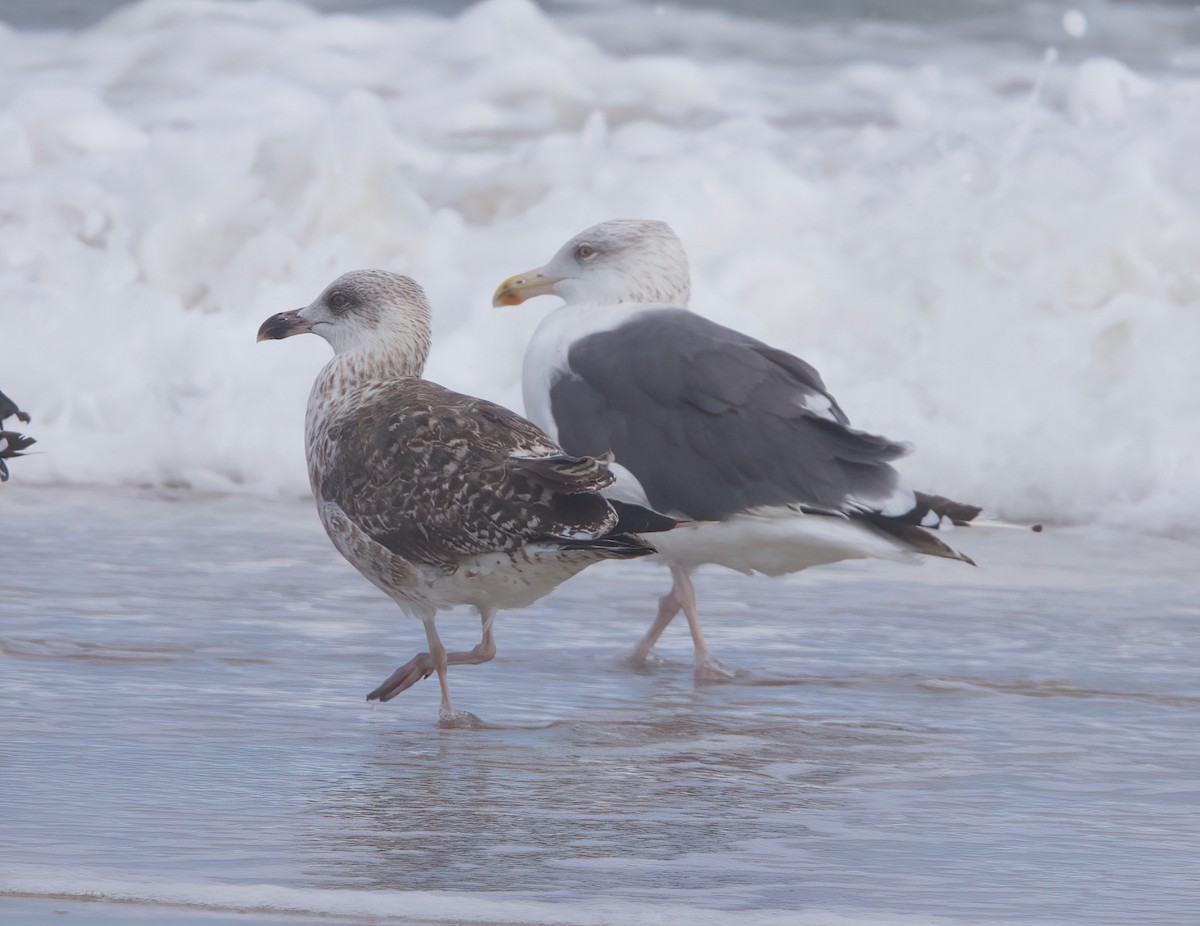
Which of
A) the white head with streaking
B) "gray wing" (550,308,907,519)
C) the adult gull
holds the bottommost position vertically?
the adult gull

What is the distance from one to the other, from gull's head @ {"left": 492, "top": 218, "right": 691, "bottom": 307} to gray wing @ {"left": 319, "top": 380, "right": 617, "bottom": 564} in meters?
1.47

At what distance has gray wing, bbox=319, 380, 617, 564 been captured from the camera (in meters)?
4.75

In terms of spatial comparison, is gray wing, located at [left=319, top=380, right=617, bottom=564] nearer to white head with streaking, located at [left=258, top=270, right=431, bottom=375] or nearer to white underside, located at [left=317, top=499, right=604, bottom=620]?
white underside, located at [left=317, top=499, right=604, bottom=620]

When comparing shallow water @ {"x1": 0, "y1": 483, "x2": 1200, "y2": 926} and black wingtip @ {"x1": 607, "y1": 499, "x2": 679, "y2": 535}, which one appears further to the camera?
black wingtip @ {"x1": 607, "y1": 499, "x2": 679, "y2": 535}

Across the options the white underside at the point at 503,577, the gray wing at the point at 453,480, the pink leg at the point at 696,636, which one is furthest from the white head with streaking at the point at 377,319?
the pink leg at the point at 696,636

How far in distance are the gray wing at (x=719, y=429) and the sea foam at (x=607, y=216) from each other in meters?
3.08

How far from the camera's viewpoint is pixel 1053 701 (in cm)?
541

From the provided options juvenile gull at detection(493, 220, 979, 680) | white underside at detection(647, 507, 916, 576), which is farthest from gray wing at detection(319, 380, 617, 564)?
white underside at detection(647, 507, 916, 576)

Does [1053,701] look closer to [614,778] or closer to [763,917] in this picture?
[614,778]

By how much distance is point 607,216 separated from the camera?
41.0 feet

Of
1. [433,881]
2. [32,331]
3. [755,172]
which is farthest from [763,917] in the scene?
[755,172]

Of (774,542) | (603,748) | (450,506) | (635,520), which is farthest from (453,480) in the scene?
(774,542)

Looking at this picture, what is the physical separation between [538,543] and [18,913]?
185 centimetres

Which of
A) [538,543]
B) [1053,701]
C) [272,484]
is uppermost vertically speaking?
[538,543]
